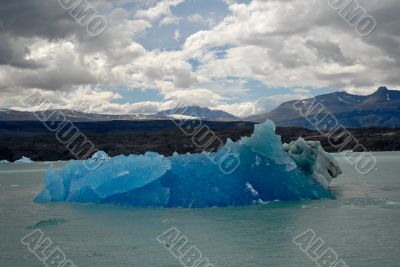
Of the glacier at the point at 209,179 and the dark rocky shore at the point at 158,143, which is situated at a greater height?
the dark rocky shore at the point at 158,143


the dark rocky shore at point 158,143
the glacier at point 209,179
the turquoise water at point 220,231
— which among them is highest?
the dark rocky shore at point 158,143

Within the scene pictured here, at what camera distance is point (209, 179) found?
13.3 meters

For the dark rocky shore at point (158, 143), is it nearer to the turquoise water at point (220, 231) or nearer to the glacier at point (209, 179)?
the glacier at point (209, 179)

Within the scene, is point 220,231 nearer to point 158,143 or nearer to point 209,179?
point 209,179

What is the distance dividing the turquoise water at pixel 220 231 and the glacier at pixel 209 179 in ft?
2.09

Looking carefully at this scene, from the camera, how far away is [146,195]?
45.0ft

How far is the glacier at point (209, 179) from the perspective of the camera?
526 inches

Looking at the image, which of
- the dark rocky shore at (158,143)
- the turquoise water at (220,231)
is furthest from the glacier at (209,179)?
the dark rocky shore at (158,143)

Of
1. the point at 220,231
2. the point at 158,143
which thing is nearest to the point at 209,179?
the point at 220,231

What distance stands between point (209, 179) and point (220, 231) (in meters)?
4.07

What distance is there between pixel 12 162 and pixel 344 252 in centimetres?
7707

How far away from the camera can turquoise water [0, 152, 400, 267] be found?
7344 millimetres

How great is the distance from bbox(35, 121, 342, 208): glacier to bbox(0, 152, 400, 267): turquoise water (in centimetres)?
64

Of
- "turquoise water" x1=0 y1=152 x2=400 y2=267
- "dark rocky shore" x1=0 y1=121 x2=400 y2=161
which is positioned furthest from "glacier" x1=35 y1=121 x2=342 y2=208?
"dark rocky shore" x1=0 y1=121 x2=400 y2=161
